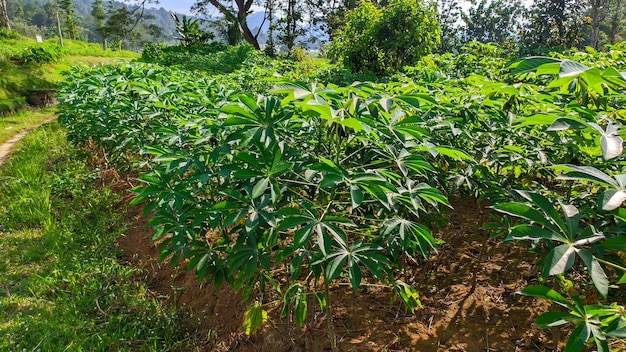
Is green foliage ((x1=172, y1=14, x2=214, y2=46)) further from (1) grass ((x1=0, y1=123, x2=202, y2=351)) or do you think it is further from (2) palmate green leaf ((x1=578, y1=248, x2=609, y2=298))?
(2) palmate green leaf ((x1=578, y1=248, x2=609, y2=298))

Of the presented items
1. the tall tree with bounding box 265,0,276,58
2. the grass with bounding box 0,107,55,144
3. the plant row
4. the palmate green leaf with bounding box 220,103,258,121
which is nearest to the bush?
the grass with bounding box 0,107,55,144

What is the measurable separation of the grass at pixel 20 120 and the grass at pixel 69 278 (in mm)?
2678

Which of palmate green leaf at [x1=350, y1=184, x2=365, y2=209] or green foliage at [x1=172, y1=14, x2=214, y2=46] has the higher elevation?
green foliage at [x1=172, y1=14, x2=214, y2=46]

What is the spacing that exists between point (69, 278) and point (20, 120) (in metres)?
6.32

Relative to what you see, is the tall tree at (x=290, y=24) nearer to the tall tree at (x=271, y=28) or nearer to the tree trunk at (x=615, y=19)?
the tall tree at (x=271, y=28)

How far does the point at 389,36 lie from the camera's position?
6730mm

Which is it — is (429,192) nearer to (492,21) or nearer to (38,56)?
(38,56)

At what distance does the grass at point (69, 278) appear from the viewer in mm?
2105

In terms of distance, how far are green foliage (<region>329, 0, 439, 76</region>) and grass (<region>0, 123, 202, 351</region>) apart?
485cm

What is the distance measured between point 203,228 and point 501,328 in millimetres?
1440

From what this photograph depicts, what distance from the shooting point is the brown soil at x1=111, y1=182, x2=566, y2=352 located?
1.73m

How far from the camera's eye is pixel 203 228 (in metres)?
1.65

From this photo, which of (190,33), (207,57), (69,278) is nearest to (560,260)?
(69,278)

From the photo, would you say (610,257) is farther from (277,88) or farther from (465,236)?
(465,236)
